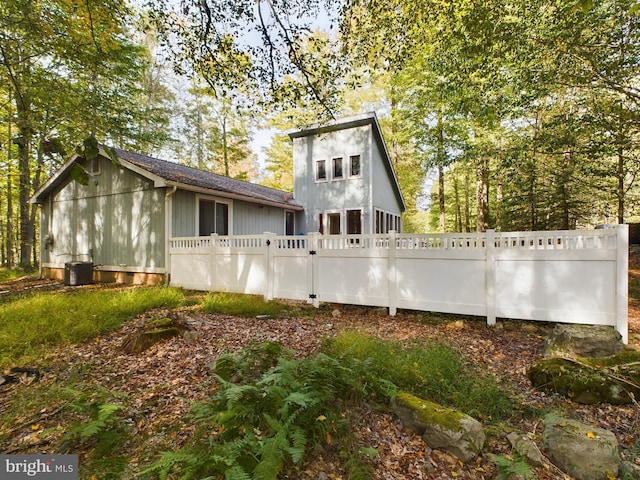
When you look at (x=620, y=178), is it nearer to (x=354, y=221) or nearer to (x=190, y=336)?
(x=354, y=221)

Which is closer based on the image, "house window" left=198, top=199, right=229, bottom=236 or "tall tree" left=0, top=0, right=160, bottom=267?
"tall tree" left=0, top=0, right=160, bottom=267

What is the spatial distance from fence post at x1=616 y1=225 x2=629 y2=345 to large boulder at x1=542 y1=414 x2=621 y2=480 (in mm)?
2863

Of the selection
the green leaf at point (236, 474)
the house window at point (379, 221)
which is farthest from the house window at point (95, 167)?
the green leaf at point (236, 474)

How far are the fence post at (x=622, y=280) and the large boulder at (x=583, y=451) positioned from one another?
113 inches

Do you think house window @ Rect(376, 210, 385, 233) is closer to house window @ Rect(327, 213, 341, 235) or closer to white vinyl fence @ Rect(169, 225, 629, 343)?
house window @ Rect(327, 213, 341, 235)

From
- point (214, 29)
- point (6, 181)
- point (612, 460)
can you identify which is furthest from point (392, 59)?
point (6, 181)

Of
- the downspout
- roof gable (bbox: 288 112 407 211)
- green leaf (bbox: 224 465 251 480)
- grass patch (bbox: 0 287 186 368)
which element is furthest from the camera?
roof gable (bbox: 288 112 407 211)

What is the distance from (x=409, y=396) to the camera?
246 cm

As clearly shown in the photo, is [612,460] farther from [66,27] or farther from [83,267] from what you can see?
[83,267]

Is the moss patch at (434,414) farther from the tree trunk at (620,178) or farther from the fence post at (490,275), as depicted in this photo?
the tree trunk at (620,178)

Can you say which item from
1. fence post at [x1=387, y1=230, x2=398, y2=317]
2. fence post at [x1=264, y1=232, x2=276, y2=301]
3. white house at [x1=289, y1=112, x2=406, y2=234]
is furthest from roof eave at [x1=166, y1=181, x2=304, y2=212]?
fence post at [x1=387, y1=230, x2=398, y2=317]

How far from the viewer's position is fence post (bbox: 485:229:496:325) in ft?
15.2

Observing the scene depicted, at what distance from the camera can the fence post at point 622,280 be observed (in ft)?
13.0

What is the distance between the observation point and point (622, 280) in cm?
397
